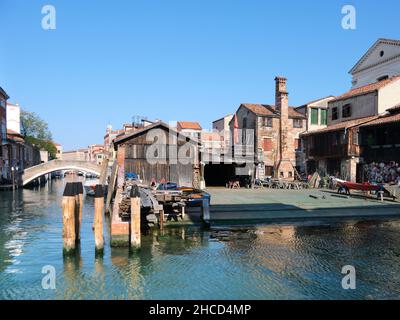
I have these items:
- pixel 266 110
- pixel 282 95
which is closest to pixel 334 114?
pixel 282 95

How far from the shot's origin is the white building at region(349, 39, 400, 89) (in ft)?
115

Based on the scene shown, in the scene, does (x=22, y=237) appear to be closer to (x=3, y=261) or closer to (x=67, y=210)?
(x=3, y=261)

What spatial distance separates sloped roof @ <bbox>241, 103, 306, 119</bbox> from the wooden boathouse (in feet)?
45.9

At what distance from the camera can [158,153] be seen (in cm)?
2508

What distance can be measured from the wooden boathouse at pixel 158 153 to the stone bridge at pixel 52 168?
69.4 feet

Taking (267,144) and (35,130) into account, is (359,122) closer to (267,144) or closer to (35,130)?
(267,144)

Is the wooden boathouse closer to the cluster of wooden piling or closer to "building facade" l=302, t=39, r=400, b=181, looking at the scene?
the cluster of wooden piling

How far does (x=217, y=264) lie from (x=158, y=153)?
50.3ft

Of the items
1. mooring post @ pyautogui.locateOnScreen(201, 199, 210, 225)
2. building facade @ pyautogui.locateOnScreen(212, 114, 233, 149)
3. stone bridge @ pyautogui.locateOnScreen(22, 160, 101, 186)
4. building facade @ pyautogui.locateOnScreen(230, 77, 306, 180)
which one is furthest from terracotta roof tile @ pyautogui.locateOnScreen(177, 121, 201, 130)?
mooring post @ pyautogui.locateOnScreen(201, 199, 210, 225)

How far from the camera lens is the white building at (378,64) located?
115 feet
